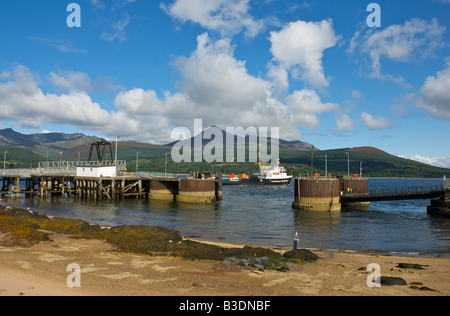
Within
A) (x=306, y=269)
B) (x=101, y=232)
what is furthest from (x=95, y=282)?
(x=101, y=232)

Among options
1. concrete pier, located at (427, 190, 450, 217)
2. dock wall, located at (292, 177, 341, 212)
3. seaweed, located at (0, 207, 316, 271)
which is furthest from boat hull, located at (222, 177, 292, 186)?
seaweed, located at (0, 207, 316, 271)

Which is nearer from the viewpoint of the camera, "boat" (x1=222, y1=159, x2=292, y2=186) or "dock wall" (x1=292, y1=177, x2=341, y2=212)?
"dock wall" (x1=292, y1=177, x2=341, y2=212)

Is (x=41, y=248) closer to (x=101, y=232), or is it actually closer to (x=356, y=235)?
(x=101, y=232)

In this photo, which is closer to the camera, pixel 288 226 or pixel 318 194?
pixel 288 226

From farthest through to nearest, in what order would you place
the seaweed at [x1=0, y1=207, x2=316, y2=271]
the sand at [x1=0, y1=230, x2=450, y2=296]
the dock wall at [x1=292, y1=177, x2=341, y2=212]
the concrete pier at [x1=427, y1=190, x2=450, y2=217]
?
the dock wall at [x1=292, y1=177, x2=341, y2=212] < the concrete pier at [x1=427, y1=190, x2=450, y2=217] < the seaweed at [x1=0, y1=207, x2=316, y2=271] < the sand at [x1=0, y1=230, x2=450, y2=296]

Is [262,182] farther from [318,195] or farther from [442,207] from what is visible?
[442,207]

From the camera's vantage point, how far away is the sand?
44.5ft

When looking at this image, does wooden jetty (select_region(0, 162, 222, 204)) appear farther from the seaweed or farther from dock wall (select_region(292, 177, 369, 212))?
the seaweed

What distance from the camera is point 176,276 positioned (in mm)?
16062

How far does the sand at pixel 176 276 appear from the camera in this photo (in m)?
13.6

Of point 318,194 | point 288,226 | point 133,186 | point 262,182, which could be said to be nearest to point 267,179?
point 262,182

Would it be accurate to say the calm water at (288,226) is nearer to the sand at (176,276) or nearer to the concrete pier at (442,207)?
the concrete pier at (442,207)
